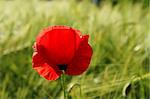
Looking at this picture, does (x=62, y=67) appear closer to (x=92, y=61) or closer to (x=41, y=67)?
(x=41, y=67)

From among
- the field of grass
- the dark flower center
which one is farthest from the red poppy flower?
the field of grass

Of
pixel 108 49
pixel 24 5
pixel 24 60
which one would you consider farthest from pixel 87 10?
pixel 24 60

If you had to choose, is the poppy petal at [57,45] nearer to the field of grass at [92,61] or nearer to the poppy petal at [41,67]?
the poppy petal at [41,67]

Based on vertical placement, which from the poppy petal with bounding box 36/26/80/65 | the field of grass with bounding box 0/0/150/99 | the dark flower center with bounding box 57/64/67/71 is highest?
the poppy petal with bounding box 36/26/80/65

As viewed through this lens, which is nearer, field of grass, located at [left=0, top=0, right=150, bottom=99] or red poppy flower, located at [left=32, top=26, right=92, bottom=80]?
red poppy flower, located at [left=32, top=26, right=92, bottom=80]

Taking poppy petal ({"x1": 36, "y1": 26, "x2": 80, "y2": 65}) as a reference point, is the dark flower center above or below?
below

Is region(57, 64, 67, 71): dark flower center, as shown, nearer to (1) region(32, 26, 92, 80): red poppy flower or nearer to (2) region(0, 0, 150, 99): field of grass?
(1) region(32, 26, 92, 80): red poppy flower

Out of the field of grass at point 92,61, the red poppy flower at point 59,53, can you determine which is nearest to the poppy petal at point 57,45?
the red poppy flower at point 59,53

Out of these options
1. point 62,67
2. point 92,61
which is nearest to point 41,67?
point 62,67
